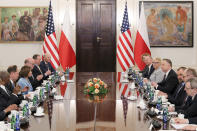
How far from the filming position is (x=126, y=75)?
32.0 feet

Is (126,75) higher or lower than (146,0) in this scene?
lower

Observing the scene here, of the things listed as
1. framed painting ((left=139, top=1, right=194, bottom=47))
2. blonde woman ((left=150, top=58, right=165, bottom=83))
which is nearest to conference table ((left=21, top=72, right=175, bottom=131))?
blonde woman ((left=150, top=58, right=165, bottom=83))

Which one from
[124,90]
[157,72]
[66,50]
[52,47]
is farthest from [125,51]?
[124,90]

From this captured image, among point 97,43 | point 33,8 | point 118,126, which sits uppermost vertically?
point 33,8

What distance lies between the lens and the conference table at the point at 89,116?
453 centimetres

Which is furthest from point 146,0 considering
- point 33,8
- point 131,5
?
point 33,8

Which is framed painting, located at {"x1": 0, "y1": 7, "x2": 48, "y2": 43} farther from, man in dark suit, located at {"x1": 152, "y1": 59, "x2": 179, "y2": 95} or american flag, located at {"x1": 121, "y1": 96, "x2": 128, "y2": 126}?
american flag, located at {"x1": 121, "y1": 96, "x2": 128, "y2": 126}

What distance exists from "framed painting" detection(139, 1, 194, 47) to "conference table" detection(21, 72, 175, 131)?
775 cm

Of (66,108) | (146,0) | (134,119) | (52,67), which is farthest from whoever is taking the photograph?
(146,0)

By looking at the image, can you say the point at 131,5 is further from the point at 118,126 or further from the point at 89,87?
the point at 118,126

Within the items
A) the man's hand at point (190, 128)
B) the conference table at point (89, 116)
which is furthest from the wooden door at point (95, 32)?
the man's hand at point (190, 128)

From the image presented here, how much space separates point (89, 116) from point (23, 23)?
383 inches

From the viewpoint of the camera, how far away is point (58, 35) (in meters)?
14.1

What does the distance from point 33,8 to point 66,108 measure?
9095mm
